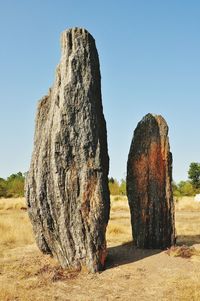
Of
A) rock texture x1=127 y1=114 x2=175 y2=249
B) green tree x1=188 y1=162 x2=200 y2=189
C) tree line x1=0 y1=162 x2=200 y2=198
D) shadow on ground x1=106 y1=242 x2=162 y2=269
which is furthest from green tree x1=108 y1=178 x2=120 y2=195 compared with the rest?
rock texture x1=127 y1=114 x2=175 y2=249

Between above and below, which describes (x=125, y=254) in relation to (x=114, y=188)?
below

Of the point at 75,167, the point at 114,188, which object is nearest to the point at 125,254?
the point at 75,167

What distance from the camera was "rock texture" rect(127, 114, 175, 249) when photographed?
13.5 m

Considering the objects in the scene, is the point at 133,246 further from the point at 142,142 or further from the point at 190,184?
the point at 190,184

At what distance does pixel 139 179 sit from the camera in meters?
13.5

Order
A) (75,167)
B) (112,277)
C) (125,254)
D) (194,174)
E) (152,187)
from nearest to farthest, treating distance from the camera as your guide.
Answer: (112,277), (75,167), (125,254), (152,187), (194,174)

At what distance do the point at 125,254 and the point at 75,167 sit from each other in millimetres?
3320

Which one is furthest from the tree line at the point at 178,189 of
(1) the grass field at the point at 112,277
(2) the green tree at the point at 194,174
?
(1) the grass field at the point at 112,277

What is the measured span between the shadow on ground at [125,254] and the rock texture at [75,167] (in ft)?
2.36

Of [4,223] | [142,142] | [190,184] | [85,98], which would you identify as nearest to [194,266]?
[142,142]

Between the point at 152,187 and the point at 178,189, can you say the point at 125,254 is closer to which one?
the point at 152,187

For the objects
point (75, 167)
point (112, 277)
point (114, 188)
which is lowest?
point (112, 277)

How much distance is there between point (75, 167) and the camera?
11.3 m

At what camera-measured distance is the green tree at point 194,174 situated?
2304 inches
